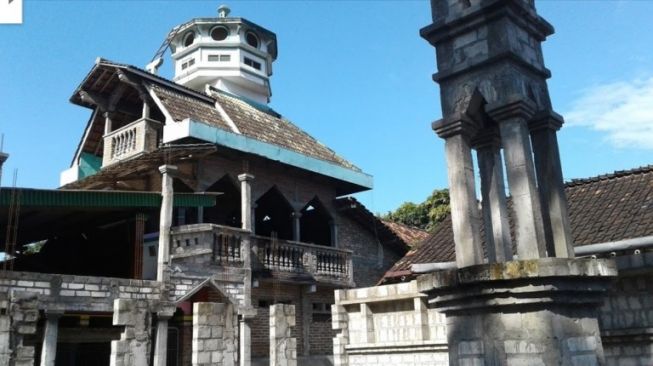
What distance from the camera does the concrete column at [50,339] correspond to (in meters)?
12.5

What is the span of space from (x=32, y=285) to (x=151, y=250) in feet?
Result: 12.8

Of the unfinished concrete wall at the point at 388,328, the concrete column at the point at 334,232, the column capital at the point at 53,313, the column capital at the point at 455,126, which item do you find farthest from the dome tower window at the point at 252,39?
the column capital at the point at 455,126

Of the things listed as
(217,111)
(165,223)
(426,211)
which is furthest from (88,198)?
(426,211)

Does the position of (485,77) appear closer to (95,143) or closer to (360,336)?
(360,336)

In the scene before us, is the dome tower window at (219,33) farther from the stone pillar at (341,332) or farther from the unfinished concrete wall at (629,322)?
the unfinished concrete wall at (629,322)

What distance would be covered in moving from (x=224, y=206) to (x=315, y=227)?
4.19 metres

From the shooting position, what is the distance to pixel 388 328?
11586mm

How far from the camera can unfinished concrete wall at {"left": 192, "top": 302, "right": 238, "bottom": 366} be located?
34.7ft

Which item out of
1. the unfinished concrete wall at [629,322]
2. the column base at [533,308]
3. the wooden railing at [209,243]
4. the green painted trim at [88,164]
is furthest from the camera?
the green painted trim at [88,164]

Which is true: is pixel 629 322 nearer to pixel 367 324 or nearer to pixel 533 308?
pixel 533 308

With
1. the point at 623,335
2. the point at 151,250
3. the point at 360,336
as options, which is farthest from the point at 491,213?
the point at 151,250

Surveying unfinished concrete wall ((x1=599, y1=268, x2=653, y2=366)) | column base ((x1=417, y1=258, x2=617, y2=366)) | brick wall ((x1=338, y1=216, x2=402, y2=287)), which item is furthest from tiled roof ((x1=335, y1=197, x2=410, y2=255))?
column base ((x1=417, y1=258, x2=617, y2=366))

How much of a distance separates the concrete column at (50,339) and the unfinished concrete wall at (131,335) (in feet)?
8.57

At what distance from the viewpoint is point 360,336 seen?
1197 centimetres
